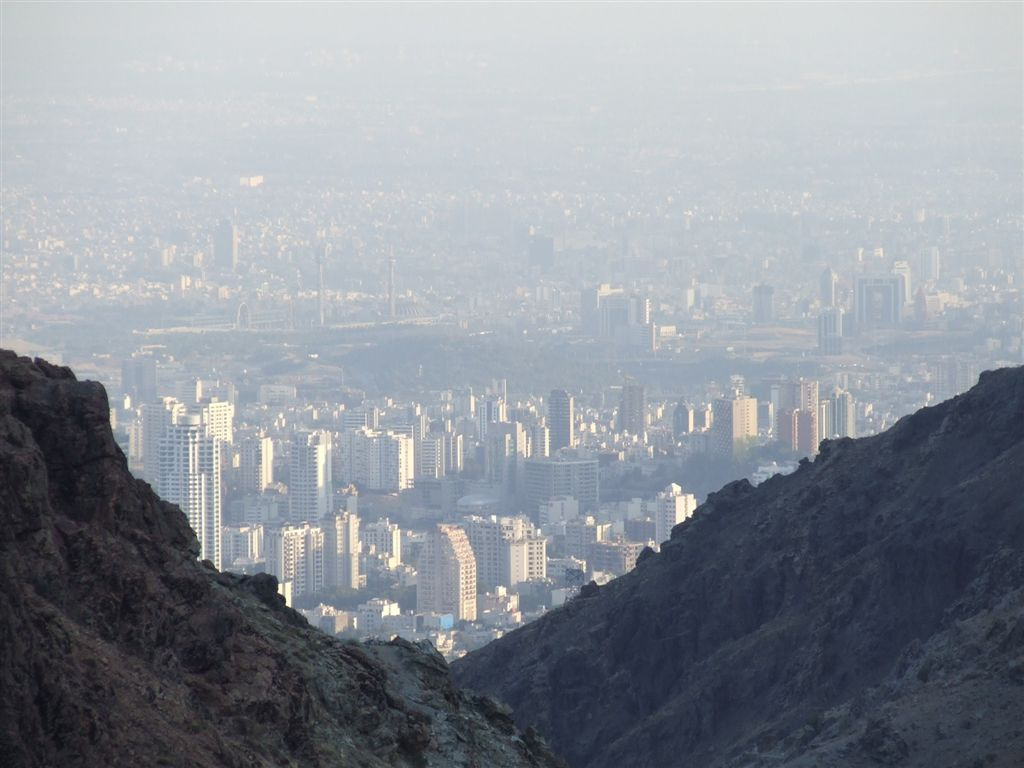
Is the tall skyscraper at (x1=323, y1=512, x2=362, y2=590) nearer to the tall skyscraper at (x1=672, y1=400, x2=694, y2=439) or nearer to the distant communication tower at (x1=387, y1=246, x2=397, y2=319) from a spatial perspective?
the tall skyscraper at (x1=672, y1=400, x2=694, y2=439)

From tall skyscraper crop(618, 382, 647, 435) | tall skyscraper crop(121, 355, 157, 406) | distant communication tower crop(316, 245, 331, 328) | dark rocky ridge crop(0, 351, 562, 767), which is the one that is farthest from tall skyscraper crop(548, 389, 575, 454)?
dark rocky ridge crop(0, 351, 562, 767)

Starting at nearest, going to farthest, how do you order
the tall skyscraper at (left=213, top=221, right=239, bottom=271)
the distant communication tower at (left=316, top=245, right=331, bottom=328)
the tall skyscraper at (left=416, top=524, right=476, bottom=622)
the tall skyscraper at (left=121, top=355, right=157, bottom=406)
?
the tall skyscraper at (left=416, top=524, right=476, bottom=622)
the tall skyscraper at (left=121, top=355, right=157, bottom=406)
the distant communication tower at (left=316, top=245, right=331, bottom=328)
the tall skyscraper at (left=213, top=221, right=239, bottom=271)

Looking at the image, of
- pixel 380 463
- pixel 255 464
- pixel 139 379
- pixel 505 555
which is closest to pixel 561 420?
pixel 380 463

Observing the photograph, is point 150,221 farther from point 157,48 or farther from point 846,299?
point 846,299

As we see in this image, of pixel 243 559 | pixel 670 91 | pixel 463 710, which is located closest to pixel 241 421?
pixel 243 559

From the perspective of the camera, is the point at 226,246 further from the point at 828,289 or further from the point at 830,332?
the point at 830,332

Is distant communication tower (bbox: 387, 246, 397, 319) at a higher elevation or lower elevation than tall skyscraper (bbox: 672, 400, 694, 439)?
higher

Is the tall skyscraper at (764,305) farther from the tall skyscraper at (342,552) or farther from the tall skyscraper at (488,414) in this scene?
the tall skyscraper at (342,552)
